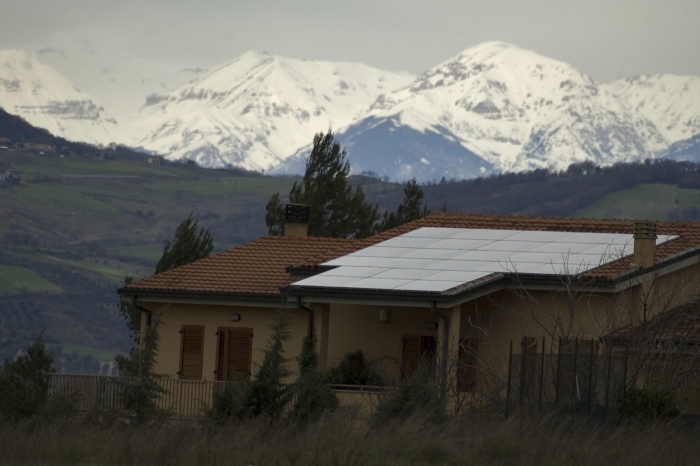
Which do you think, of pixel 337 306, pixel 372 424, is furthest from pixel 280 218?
pixel 372 424

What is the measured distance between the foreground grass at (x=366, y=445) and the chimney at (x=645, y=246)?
7510 mm

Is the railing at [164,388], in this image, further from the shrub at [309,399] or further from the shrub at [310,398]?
the shrub at [309,399]

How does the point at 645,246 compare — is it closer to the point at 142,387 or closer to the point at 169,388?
the point at 169,388

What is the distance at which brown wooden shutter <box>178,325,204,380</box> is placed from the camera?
25.8 metres

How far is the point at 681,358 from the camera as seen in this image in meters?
19.2

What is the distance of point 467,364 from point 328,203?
22855 millimetres

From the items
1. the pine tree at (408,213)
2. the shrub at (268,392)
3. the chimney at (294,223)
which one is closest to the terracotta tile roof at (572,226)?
the chimney at (294,223)

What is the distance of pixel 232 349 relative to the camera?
2559cm

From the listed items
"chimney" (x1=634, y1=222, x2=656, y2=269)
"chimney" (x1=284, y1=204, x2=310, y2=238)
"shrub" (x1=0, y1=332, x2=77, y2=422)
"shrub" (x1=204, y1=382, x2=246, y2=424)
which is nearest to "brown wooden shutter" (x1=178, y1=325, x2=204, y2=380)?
"shrub" (x1=0, y1=332, x2=77, y2=422)

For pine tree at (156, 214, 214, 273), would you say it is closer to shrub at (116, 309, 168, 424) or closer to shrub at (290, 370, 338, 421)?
shrub at (116, 309, 168, 424)

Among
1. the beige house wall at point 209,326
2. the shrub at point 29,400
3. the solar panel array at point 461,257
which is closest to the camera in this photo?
the shrub at point 29,400

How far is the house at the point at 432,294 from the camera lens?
22656 millimetres

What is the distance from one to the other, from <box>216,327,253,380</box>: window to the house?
0.08 feet

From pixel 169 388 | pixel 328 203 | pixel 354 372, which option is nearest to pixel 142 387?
pixel 169 388
